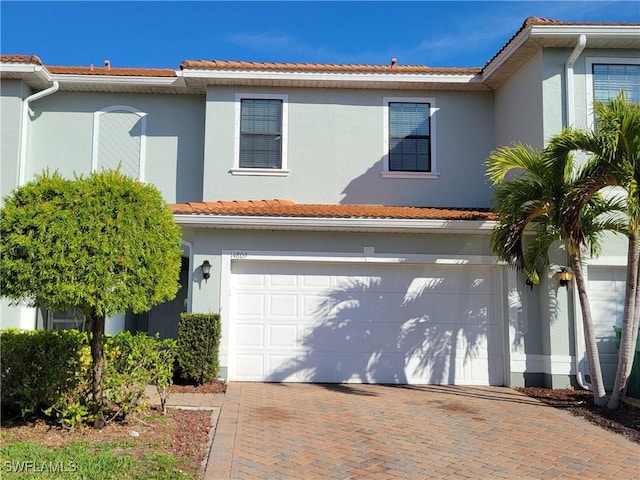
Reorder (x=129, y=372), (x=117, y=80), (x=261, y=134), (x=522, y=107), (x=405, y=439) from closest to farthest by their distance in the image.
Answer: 1. (x=405, y=439)
2. (x=129, y=372)
3. (x=522, y=107)
4. (x=117, y=80)
5. (x=261, y=134)

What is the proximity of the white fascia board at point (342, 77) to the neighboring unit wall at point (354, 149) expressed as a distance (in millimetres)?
386

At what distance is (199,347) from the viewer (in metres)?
9.34

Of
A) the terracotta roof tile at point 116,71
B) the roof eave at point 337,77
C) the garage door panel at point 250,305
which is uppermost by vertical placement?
the terracotta roof tile at point 116,71

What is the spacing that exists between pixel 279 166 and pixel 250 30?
10.1ft

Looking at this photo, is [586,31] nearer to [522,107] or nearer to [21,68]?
[522,107]

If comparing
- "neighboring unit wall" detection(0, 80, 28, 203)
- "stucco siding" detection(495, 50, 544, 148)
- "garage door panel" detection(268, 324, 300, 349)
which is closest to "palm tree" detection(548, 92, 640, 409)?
"stucco siding" detection(495, 50, 544, 148)

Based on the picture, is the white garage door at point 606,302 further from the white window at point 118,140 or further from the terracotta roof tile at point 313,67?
the white window at point 118,140

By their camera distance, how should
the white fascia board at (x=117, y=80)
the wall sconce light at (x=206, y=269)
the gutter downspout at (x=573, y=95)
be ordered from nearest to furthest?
the gutter downspout at (x=573, y=95), the wall sconce light at (x=206, y=269), the white fascia board at (x=117, y=80)

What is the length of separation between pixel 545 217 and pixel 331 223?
3657 millimetres

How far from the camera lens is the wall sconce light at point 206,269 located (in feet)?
32.2

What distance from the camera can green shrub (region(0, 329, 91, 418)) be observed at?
20.9 ft

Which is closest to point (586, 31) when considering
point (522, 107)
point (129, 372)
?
point (522, 107)

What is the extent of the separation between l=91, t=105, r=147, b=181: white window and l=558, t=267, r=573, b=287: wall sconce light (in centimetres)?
895

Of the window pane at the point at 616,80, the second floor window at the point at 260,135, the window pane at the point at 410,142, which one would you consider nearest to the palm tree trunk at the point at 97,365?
the second floor window at the point at 260,135
